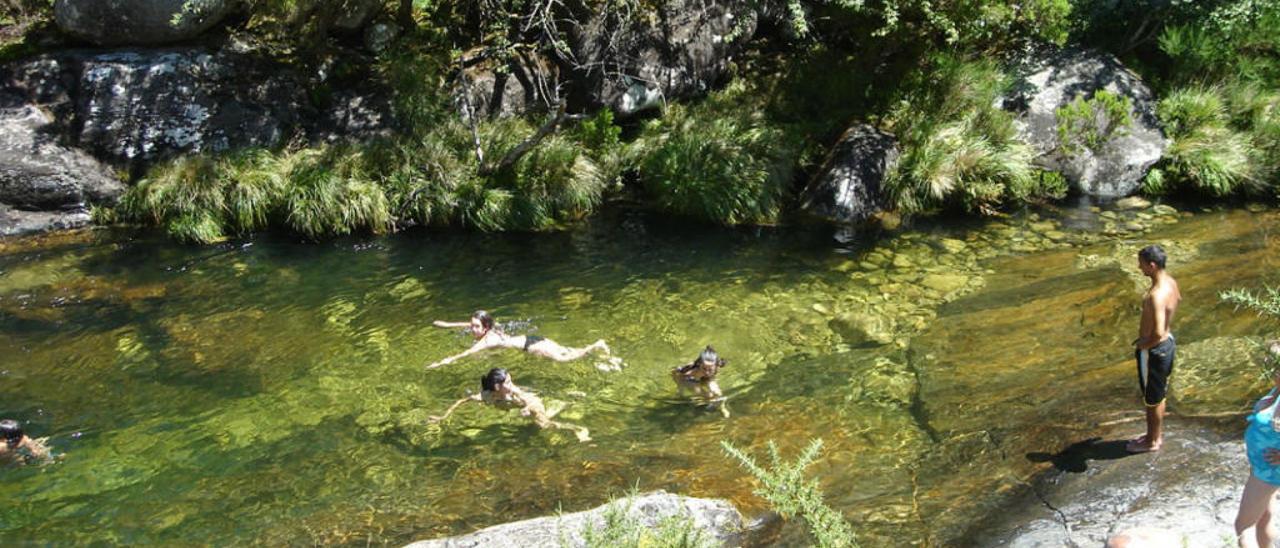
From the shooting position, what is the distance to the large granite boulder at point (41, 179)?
45.6ft

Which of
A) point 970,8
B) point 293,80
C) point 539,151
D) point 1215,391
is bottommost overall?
point 1215,391

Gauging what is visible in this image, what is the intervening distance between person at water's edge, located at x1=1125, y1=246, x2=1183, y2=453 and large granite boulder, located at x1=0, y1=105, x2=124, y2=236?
14.2m

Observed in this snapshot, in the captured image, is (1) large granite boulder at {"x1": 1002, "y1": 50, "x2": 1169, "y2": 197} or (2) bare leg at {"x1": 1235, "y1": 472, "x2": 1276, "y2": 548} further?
(1) large granite boulder at {"x1": 1002, "y1": 50, "x2": 1169, "y2": 197}

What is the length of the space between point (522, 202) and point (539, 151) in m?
0.91

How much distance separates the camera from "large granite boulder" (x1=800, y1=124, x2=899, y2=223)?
43.6ft

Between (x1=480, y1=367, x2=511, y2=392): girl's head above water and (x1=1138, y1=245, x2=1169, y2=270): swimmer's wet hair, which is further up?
(x1=1138, y1=245, x2=1169, y2=270): swimmer's wet hair

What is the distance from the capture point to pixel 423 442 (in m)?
8.39

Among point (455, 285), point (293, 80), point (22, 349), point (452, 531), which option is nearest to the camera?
point (452, 531)

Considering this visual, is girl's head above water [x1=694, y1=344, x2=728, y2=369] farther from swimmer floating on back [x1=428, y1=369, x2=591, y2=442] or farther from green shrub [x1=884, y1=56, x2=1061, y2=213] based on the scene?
green shrub [x1=884, y1=56, x2=1061, y2=213]

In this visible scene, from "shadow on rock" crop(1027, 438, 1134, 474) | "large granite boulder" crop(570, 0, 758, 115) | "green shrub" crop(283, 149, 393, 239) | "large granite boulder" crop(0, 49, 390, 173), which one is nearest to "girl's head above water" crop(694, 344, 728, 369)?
"shadow on rock" crop(1027, 438, 1134, 474)

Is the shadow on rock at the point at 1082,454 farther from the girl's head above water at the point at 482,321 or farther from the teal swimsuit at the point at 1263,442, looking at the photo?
the girl's head above water at the point at 482,321

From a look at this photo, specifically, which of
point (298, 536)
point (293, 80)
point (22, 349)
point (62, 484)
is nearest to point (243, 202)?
point (293, 80)

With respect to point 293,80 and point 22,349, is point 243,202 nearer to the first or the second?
point 293,80

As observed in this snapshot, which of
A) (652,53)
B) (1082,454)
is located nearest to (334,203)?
(652,53)
